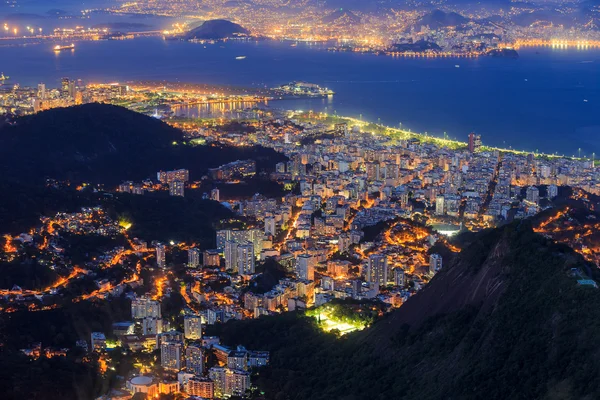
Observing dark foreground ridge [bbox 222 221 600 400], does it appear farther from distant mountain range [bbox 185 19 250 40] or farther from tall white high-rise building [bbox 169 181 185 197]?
distant mountain range [bbox 185 19 250 40]

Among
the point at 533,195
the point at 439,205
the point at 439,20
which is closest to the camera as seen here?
the point at 439,205

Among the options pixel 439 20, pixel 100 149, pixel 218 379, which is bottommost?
pixel 218 379

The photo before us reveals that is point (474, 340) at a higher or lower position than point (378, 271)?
higher

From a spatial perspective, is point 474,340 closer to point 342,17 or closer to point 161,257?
point 161,257

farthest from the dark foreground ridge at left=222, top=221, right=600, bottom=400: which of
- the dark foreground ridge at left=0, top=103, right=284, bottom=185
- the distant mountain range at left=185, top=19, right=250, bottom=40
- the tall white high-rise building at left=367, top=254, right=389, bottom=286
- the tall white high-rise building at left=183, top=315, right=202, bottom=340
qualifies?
the distant mountain range at left=185, top=19, right=250, bottom=40

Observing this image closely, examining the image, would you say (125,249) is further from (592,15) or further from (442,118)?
(592,15)

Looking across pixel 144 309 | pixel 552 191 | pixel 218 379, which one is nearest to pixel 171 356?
pixel 218 379

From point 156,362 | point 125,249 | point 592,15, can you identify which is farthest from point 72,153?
point 592,15
